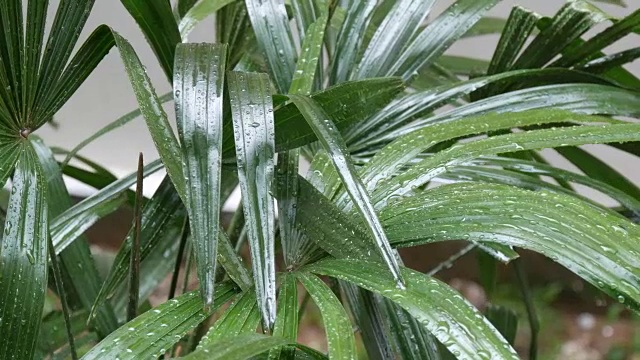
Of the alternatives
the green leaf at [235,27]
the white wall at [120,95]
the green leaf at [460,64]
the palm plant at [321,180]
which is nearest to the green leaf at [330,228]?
the palm plant at [321,180]

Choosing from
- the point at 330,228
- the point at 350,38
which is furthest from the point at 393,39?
the point at 330,228

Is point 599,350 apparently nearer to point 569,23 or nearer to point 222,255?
point 569,23

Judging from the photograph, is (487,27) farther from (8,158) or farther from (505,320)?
(8,158)

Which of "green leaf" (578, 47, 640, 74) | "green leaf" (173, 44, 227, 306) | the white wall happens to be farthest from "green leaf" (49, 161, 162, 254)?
the white wall

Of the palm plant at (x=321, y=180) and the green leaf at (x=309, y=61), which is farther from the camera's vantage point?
the green leaf at (x=309, y=61)

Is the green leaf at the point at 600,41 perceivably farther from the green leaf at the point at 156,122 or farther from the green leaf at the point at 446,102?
the green leaf at the point at 156,122

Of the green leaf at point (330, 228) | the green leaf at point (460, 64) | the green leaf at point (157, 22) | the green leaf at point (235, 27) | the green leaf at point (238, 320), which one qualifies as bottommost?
the green leaf at point (238, 320)

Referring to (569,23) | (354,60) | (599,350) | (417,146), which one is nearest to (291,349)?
(417,146)

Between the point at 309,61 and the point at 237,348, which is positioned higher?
the point at 309,61
